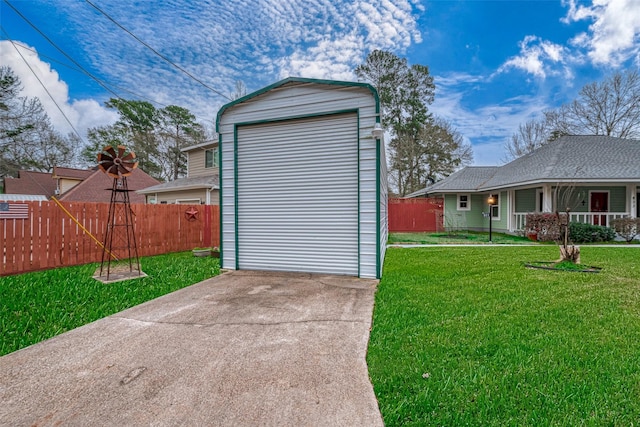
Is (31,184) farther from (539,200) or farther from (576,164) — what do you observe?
(576,164)

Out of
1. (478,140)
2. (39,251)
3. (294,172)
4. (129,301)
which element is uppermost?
(478,140)

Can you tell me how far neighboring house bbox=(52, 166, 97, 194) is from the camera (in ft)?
64.8

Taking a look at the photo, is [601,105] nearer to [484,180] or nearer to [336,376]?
[484,180]

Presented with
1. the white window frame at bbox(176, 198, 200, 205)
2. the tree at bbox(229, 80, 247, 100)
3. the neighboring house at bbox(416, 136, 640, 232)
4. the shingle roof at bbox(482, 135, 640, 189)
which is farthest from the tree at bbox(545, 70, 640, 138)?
the white window frame at bbox(176, 198, 200, 205)

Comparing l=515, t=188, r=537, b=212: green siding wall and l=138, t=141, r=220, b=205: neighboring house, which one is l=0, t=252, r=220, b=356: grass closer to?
l=138, t=141, r=220, b=205: neighboring house

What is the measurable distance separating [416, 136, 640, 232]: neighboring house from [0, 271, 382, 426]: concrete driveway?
10.7 metres

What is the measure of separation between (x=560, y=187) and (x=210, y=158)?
49.8 feet

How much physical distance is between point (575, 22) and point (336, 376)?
19.8 metres

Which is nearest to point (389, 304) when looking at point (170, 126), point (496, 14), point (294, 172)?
point (294, 172)

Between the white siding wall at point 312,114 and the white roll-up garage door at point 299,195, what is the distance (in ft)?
0.49

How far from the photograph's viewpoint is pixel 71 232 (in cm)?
658

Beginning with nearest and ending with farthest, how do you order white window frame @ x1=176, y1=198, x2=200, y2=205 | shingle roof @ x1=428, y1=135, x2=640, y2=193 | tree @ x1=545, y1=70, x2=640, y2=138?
1. shingle roof @ x1=428, y1=135, x2=640, y2=193
2. white window frame @ x1=176, y1=198, x2=200, y2=205
3. tree @ x1=545, y1=70, x2=640, y2=138

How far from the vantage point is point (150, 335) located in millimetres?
2877

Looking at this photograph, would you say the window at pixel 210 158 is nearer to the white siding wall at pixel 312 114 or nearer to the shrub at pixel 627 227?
the white siding wall at pixel 312 114
